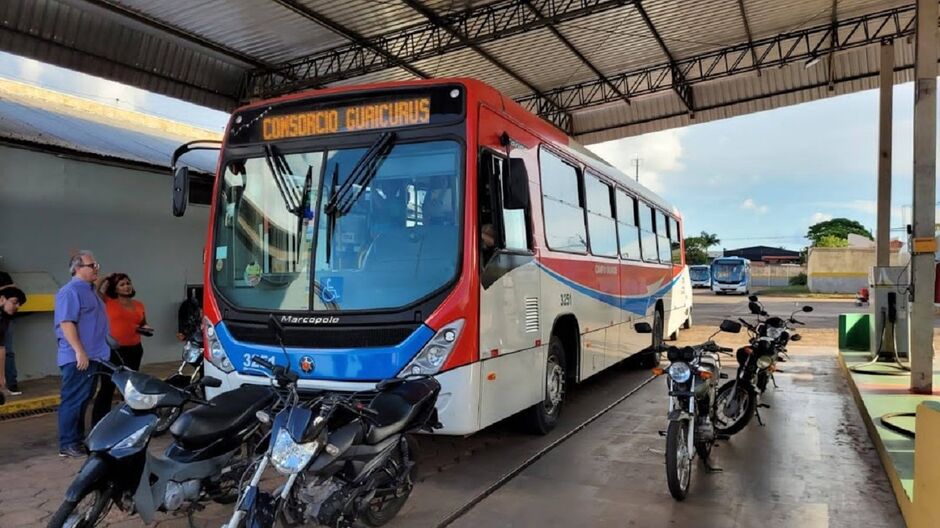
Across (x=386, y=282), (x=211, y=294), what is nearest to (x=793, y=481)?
(x=386, y=282)

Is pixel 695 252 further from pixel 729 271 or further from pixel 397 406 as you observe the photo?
pixel 397 406

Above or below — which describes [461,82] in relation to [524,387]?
above

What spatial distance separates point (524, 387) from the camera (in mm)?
5668

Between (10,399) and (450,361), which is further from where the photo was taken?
(10,399)

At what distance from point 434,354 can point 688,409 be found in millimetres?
1960

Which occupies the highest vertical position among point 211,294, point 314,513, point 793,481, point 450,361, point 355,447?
point 211,294

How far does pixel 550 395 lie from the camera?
21.2 feet

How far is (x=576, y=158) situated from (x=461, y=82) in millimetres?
2706

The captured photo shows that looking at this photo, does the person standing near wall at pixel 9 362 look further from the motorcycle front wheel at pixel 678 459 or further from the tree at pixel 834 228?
the tree at pixel 834 228

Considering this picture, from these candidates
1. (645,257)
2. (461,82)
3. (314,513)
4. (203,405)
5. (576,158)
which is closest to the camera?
(314,513)

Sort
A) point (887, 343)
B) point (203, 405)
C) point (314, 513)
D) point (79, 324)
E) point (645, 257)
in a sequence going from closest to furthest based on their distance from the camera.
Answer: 1. point (314, 513)
2. point (203, 405)
3. point (79, 324)
4. point (887, 343)
5. point (645, 257)

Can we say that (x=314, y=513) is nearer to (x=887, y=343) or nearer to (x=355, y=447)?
(x=355, y=447)

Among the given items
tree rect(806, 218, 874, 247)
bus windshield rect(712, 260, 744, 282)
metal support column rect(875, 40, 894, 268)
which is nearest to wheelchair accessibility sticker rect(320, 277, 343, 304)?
metal support column rect(875, 40, 894, 268)

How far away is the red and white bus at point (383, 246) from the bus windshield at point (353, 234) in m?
0.01
